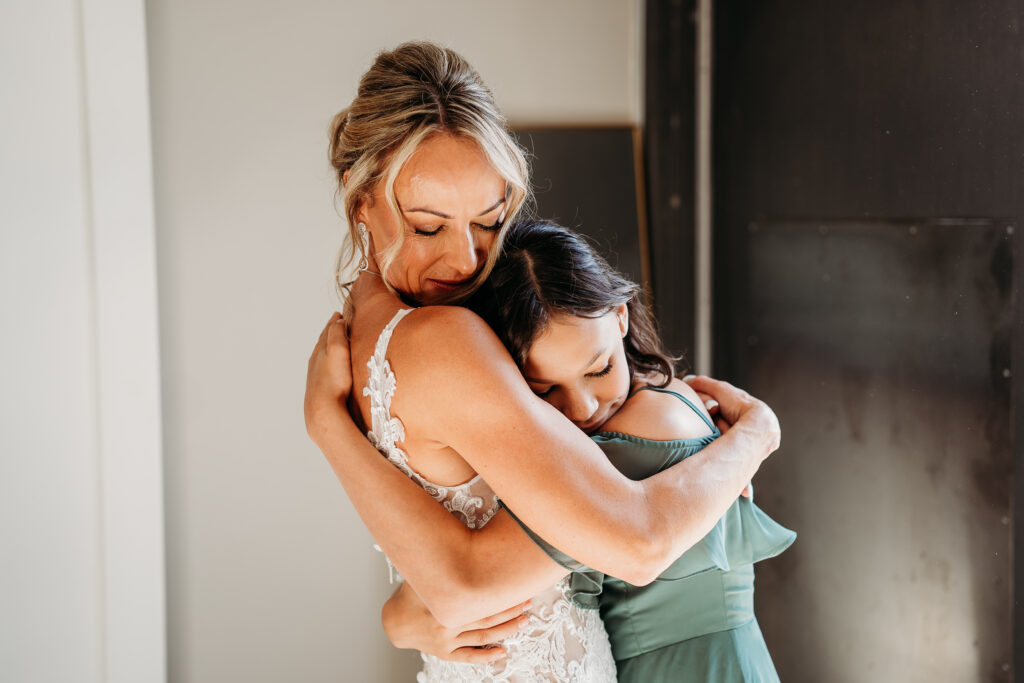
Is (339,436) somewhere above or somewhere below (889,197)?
below

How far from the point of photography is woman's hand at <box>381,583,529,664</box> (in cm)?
141

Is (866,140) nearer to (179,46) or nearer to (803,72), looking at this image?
(803,72)

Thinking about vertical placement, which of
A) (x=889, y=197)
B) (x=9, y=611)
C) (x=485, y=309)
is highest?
(x=889, y=197)

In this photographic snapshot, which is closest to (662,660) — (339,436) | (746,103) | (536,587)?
(536,587)

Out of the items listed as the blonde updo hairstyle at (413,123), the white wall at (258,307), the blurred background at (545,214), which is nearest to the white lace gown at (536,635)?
the blonde updo hairstyle at (413,123)

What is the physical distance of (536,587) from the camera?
1266mm

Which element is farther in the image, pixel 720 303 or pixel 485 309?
pixel 720 303

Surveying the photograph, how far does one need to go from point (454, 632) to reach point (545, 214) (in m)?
1.84

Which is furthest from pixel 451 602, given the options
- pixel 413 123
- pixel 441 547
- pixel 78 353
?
pixel 78 353

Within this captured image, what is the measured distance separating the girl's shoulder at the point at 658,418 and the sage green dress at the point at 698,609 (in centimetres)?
2

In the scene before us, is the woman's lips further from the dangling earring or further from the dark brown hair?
the dangling earring

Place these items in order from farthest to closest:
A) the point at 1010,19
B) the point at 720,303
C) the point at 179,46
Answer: the point at 720,303
the point at 179,46
the point at 1010,19

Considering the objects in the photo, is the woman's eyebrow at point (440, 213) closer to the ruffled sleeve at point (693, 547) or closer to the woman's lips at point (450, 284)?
the woman's lips at point (450, 284)

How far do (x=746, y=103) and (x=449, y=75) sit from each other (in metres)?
1.82
